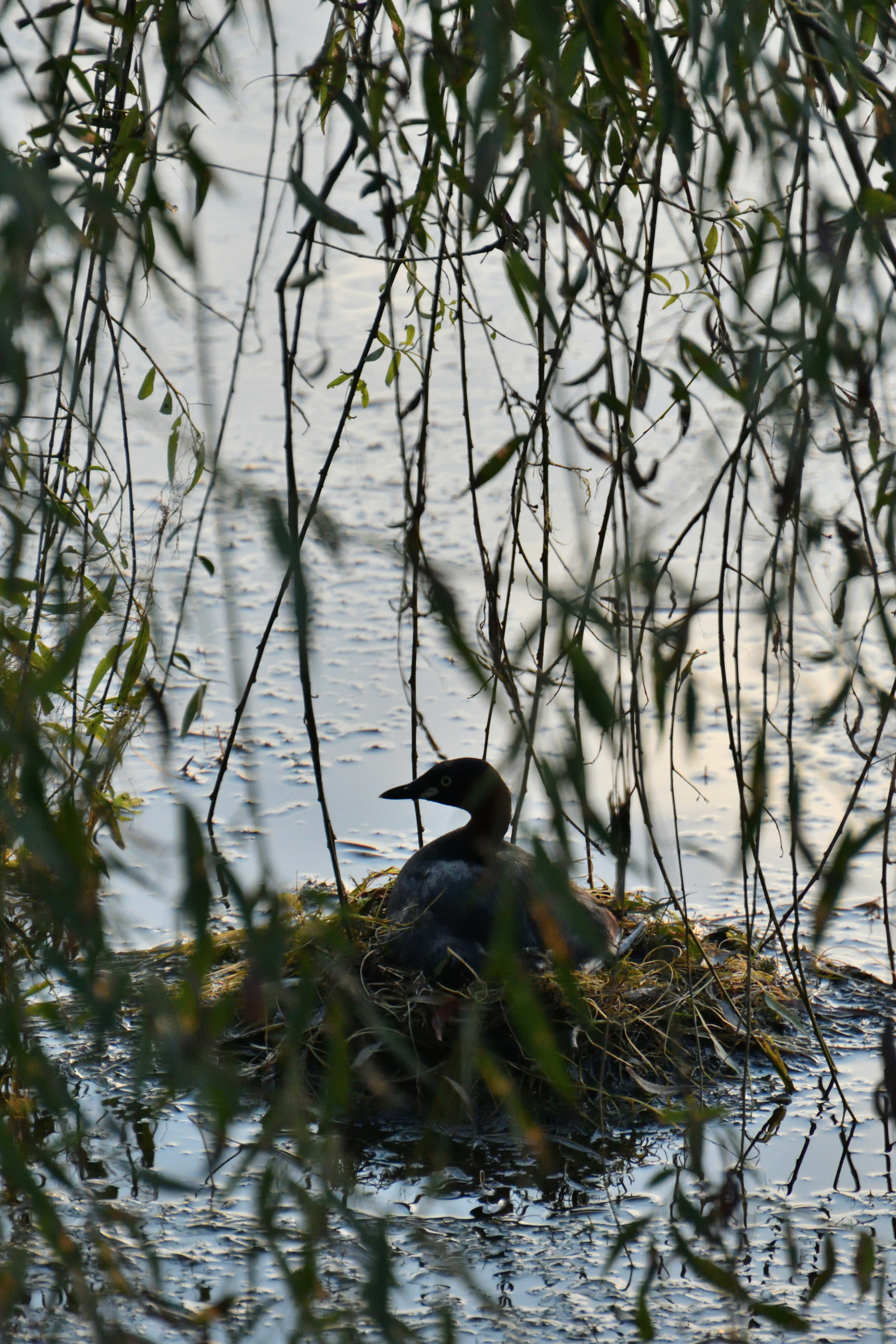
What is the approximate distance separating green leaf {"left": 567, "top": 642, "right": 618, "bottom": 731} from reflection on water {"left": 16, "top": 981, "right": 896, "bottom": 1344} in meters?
0.83

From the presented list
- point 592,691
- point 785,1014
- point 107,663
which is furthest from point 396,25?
A: point 785,1014

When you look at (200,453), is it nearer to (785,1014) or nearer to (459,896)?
(785,1014)

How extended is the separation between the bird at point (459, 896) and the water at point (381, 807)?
26 centimetres

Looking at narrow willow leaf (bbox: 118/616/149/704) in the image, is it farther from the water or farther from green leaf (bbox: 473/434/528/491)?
green leaf (bbox: 473/434/528/491)

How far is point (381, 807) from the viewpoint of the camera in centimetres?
410

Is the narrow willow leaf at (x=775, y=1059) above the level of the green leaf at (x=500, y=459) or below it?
below

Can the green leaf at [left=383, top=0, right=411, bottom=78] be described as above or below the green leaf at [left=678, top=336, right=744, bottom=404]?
above

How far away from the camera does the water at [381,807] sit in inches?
87.5

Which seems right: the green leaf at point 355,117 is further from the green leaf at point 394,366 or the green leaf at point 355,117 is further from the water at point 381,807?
the green leaf at point 394,366

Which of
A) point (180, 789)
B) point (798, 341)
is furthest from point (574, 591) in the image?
point (180, 789)

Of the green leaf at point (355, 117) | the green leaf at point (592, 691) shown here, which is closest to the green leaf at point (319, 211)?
the green leaf at point (355, 117)

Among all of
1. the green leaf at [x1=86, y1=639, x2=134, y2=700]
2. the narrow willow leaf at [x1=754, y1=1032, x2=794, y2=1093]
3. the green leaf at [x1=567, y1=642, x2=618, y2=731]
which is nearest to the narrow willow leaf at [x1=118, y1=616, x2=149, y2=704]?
the green leaf at [x1=86, y1=639, x2=134, y2=700]

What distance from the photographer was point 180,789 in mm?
3887

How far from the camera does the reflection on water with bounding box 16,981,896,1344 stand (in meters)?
2.24
